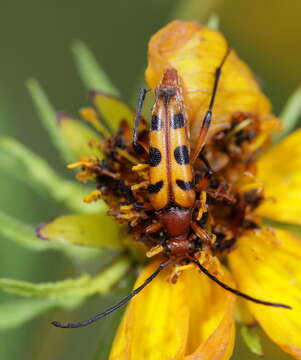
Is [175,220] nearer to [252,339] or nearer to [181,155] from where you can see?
[181,155]

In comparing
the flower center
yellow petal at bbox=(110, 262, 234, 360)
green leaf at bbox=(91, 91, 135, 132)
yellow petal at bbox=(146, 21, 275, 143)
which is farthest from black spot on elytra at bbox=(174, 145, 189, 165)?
green leaf at bbox=(91, 91, 135, 132)

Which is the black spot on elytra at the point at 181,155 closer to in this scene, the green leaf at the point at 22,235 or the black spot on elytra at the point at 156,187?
the black spot on elytra at the point at 156,187

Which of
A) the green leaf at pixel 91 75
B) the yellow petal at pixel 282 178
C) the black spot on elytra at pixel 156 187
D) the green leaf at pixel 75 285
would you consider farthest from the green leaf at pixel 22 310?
the green leaf at pixel 91 75

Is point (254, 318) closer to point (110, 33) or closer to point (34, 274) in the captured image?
point (34, 274)

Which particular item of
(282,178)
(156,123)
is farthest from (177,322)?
(282,178)

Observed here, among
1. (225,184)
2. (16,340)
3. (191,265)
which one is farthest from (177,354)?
(16,340)
